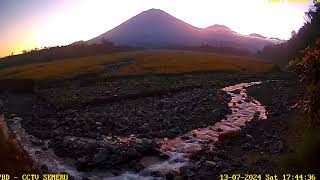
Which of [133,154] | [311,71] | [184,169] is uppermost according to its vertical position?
[311,71]

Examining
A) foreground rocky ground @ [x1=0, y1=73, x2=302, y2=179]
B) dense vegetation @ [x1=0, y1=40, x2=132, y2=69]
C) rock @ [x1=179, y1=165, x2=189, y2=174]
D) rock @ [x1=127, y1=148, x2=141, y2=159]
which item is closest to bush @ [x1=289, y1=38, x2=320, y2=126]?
foreground rocky ground @ [x1=0, y1=73, x2=302, y2=179]

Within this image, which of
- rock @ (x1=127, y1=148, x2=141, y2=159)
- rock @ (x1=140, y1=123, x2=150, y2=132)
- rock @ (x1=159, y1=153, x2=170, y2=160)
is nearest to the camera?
rock @ (x1=127, y1=148, x2=141, y2=159)

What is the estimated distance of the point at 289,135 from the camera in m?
19.8

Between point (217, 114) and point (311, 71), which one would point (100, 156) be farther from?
point (217, 114)

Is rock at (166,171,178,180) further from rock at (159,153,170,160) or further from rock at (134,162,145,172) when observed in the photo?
rock at (159,153,170,160)

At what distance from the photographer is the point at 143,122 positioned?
82.1 ft

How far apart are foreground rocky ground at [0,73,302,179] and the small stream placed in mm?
453

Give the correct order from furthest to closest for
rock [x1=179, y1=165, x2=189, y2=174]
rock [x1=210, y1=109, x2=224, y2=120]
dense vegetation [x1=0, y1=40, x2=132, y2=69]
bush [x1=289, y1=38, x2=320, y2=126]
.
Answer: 1. dense vegetation [x1=0, y1=40, x2=132, y2=69]
2. rock [x1=210, y1=109, x2=224, y2=120]
3. rock [x1=179, y1=165, x2=189, y2=174]
4. bush [x1=289, y1=38, x2=320, y2=126]

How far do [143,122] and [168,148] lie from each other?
5.88 m

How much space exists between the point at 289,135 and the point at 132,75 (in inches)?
1461

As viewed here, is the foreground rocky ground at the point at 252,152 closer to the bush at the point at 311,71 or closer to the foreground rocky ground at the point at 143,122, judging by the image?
the foreground rocky ground at the point at 143,122

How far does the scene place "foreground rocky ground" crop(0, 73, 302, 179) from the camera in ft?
54.4

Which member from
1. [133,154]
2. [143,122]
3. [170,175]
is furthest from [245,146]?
[143,122]

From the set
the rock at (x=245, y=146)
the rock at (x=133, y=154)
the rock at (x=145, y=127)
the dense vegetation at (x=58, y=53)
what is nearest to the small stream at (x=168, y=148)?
the rock at (x=133, y=154)
